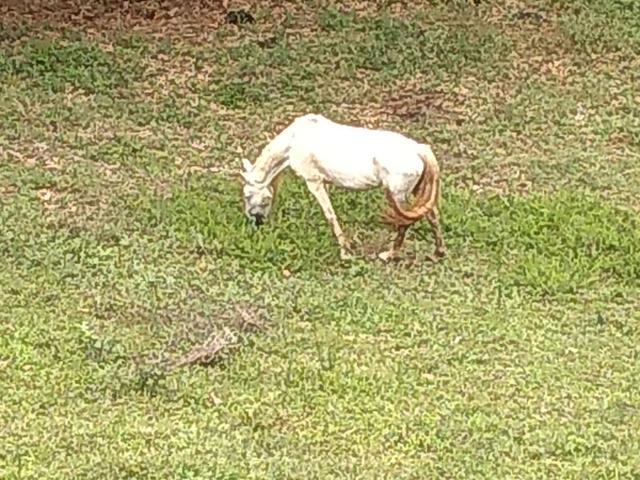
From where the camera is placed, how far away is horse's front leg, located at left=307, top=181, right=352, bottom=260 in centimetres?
732

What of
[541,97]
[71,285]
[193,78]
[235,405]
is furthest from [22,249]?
[541,97]

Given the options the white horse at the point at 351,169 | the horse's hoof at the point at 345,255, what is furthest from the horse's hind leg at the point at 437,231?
the horse's hoof at the point at 345,255

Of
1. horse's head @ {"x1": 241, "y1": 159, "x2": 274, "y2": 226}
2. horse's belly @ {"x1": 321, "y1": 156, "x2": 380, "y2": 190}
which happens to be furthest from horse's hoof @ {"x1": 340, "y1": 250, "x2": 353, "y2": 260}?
horse's head @ {"x1": 241, "y1": 159, "x2": 274, "y2": 226}

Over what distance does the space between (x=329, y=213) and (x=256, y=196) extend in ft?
1.23

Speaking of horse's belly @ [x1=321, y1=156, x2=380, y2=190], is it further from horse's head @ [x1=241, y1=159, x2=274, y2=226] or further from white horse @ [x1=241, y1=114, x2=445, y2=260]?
horse's head @ [x1=241, y1=159, x2=274, y2=226]

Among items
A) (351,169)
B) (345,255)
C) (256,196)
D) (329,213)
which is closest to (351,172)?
(351,169)

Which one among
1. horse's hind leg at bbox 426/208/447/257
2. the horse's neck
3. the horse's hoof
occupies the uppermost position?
the horse's neck

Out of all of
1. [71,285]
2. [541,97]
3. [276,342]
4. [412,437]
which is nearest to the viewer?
[412,437]

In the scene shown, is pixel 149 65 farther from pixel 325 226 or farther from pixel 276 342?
pixel 276 342

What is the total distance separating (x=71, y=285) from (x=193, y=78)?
8.99 ft

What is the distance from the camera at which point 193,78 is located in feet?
31.3

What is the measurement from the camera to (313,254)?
7.35 metres

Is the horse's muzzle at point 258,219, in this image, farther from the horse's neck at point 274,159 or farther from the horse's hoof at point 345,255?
the horse's hoof at point 345,255

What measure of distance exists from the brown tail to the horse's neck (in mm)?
538
